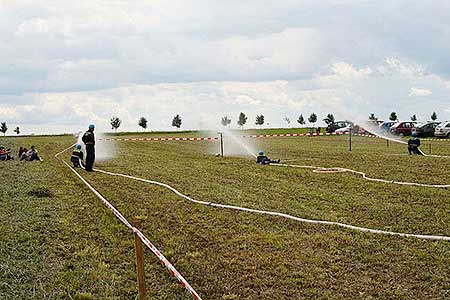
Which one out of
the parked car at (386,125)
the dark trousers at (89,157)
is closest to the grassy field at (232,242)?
the dark trousers at (89,157)

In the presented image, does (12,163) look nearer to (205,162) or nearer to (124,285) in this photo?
(205,162)

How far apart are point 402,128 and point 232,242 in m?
42.2

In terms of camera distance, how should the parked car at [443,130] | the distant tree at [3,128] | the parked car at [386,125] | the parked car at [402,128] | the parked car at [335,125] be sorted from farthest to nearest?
the distant tree at [3,128], the parked car at [335,125], the parked car at [386,125], the parked car at [402,128], the parked car at [443,130]

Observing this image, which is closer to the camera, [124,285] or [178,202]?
[124,285]

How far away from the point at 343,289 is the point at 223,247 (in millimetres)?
2331

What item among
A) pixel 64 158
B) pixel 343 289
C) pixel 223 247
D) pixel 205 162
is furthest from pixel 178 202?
pixel 64 158

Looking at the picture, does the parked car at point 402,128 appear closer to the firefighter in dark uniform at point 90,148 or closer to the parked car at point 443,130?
the parked car at point 443,130

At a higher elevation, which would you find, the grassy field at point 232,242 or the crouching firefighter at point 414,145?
the crouching firefighter at point 414,145

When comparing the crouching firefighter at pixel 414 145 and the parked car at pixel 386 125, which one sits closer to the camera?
the crouching firefighter at pixel 414 145

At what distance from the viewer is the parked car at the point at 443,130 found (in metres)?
42.6

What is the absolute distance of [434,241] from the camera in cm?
835

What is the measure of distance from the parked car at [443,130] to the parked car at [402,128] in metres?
4.32

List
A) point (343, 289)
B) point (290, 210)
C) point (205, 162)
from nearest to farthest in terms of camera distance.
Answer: point (343, 289) → point (290, 210) → point (205, 162)

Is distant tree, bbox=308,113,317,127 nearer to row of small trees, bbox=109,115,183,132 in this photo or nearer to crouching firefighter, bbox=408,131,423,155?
row of small trees, bbox=109,115,183,132
